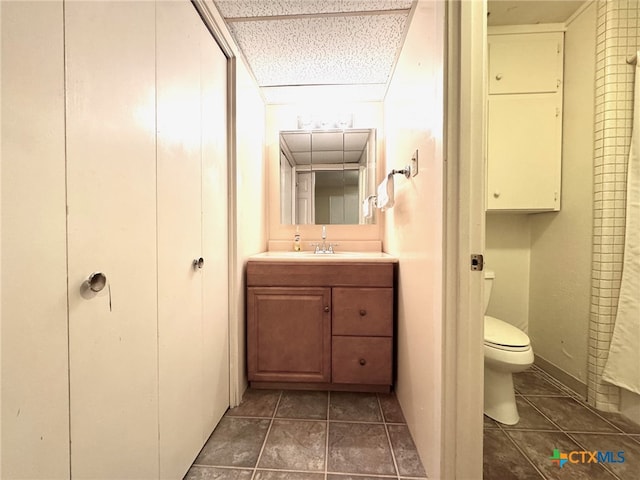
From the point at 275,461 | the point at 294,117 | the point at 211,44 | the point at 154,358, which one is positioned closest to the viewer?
the point at 154,358

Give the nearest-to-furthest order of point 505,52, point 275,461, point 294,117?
point 275,461
point 505,52
point 294,117

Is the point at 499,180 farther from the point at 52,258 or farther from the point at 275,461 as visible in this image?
the point at 52,258

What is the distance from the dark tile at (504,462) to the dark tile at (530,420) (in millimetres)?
133

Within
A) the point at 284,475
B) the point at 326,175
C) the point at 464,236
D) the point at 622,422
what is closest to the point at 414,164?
the point at 464,236

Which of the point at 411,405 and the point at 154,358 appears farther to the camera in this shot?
the point at 411,405

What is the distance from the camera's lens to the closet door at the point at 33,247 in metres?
0.44

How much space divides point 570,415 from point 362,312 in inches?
47.0

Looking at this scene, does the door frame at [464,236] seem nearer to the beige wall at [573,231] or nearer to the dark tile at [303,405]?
the dark tile at [303,405]

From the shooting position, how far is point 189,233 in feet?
3.28

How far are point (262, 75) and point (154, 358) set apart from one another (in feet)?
5.73

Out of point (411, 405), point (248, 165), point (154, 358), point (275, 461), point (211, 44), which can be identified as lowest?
point (275, 461)

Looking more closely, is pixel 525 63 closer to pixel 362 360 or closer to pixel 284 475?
pixel 362 360

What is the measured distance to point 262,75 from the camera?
1686mm

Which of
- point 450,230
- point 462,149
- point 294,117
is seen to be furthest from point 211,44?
point 450,230
